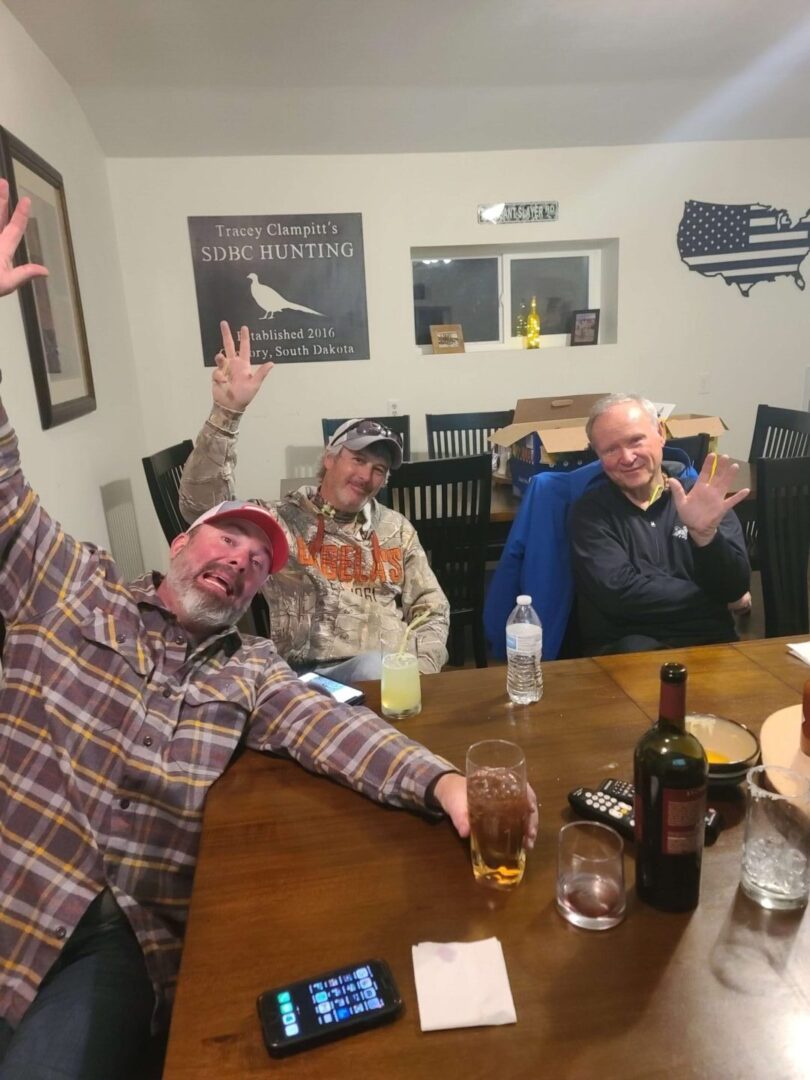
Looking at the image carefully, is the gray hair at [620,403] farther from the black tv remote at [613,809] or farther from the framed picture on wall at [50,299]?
the framed picture on wall at [50,299]

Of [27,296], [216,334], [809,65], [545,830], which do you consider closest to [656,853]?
[545,830]

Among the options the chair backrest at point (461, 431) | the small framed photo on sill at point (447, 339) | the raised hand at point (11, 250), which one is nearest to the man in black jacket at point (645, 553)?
the raised hand at point (11, 250)

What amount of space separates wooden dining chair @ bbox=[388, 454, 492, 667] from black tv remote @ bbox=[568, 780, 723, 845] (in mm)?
1323

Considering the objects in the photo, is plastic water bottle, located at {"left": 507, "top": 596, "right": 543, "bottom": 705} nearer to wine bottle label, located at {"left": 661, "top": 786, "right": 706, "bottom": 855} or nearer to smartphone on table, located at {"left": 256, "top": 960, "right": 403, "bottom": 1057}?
wine bottle label, located at {"left": 661, "top": 786, "right": 706, "bottom": 855}

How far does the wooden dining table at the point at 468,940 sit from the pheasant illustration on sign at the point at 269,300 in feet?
10.4

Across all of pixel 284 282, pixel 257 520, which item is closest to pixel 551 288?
pixel 284 282

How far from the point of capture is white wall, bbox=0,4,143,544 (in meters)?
2.07

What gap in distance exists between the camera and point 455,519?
7.56 ft

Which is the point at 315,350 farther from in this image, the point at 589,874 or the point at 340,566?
the point at 589,874

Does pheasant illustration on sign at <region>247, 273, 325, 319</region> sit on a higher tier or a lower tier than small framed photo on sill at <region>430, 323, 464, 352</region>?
higher

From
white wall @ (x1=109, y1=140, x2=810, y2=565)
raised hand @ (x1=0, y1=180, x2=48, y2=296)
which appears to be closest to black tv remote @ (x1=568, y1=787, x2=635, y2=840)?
raised hand @ (x1=0, y1=180, x2=48, y2=296)

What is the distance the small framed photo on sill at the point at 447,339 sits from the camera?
13.2 feet

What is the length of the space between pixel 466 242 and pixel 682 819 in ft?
12.3

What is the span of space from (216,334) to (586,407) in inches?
80.4
